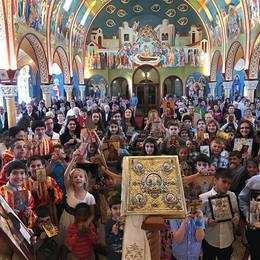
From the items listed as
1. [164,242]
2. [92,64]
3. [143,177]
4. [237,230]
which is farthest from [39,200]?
[92,64]

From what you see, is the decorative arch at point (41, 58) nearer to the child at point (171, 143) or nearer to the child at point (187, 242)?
the child at point (171, 143)

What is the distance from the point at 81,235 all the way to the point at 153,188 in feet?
5.76

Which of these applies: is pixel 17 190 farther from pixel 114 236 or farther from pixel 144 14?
pixel 144 14

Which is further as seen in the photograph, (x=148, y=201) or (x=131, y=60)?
(x=131, y=60)

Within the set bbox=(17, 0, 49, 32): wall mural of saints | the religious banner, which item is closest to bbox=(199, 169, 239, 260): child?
the religious banner

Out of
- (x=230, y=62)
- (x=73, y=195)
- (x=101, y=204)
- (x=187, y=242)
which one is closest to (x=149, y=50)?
(x=230, y=62)

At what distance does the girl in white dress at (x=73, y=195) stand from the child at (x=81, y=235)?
135mm

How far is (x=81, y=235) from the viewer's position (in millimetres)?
3812

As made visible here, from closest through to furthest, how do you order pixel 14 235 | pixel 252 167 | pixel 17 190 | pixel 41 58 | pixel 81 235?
pixel 14 235
pixel 17 190
pixel 81 235
pixel 252 167
pixel 41 58

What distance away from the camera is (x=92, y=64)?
2788cm

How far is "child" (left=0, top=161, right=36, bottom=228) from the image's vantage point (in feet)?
11.2

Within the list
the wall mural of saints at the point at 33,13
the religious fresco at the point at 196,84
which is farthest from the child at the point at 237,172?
the religious fresco at the point at 196,84

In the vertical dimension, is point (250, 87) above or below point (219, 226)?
above

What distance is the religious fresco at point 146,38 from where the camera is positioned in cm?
2766
